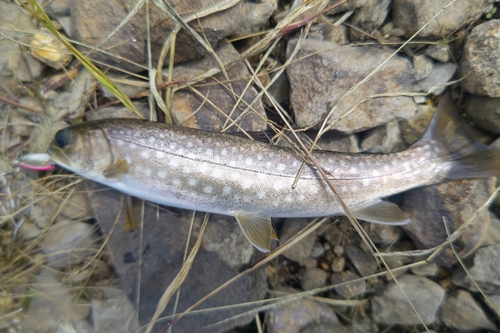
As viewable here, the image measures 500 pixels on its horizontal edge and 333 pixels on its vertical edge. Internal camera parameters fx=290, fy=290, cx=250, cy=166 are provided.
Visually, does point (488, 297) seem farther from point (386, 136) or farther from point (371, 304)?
point (386, 136)

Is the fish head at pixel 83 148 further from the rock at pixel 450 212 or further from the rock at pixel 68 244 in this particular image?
the rock at pixel 450 212

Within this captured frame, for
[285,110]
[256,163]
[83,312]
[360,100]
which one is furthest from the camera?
[285,110]

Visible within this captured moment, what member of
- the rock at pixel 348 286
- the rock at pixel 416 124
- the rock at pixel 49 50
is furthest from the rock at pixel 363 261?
the rock at pixel 49 50

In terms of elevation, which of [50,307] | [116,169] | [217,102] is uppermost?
[217,102]

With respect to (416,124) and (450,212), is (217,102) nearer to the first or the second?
(416,124)

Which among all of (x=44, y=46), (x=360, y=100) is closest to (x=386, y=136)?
(x=360, y=100)

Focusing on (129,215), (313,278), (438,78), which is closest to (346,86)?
(438,78)
